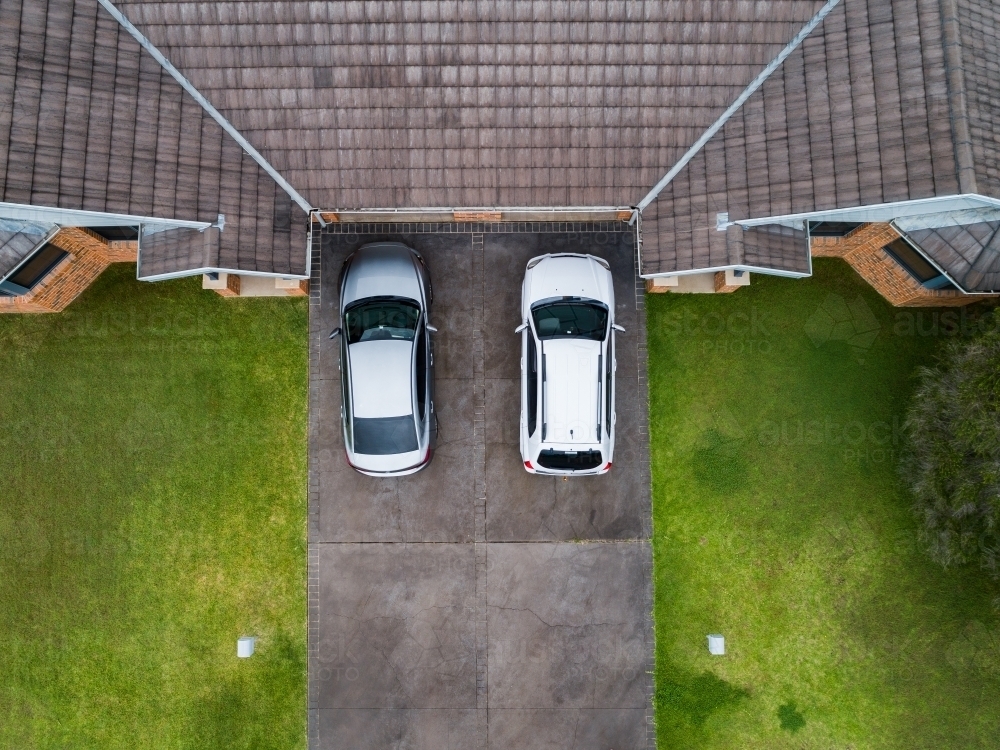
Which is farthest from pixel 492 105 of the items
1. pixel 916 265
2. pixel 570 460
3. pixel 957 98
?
pixel 916 265

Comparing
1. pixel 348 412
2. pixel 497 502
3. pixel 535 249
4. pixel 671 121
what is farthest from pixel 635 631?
pixel 671 121

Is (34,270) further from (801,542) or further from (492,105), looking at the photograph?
(801,542)

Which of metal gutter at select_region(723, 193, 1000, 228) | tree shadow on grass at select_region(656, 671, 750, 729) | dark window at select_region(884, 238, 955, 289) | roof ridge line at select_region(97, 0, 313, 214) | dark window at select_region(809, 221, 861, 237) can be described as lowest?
tree shadow on grass at select_region(656, 671, 750, 729)

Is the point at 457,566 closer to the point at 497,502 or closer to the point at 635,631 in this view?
the point at 497,502

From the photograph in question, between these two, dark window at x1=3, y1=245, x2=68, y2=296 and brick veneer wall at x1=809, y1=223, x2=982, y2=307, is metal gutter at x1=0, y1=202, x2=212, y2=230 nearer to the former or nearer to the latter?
dark window at x1=3, y1=245, x2=68, y2=296

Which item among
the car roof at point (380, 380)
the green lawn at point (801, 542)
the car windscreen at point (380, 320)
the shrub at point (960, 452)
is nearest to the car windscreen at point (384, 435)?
the car roof at point (380, 380)

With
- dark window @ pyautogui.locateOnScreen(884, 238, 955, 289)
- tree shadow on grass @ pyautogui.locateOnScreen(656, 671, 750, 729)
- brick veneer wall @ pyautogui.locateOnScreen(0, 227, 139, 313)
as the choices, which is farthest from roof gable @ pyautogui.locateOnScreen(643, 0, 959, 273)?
brick veneer wall @ pyautogui.locateOnScreen(0, 227, 139, 313)

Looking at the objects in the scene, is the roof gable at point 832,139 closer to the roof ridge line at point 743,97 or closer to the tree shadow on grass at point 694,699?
the roof ridge line at point 743,97

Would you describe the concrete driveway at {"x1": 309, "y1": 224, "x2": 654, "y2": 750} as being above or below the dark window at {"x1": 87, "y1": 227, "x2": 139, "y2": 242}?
below
